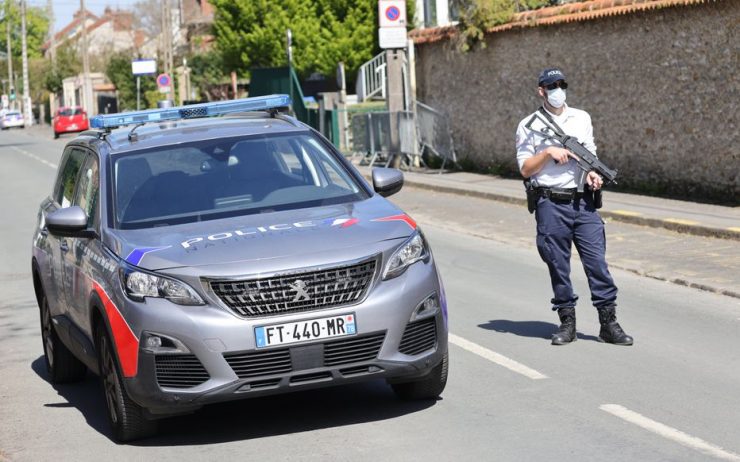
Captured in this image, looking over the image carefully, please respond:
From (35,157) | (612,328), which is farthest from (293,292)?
(35,157)

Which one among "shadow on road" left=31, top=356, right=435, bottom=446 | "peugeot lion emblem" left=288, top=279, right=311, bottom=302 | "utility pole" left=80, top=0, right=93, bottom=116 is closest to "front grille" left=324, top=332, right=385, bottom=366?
"peugeot lion emblem" left=288, top=279, right=311, bottom=302

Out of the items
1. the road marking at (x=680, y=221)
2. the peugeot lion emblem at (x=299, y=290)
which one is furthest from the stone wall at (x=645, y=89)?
the peugeot lion emblem at (x=299, y=290)

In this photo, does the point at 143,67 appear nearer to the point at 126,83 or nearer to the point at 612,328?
the point at 126,83

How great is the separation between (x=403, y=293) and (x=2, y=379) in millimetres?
3699

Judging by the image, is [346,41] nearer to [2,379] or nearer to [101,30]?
[2,379]

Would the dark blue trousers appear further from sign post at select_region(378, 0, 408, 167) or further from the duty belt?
sign post at select_region(378, 0, 408, 167)

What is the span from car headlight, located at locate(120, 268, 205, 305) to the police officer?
10.3 ft

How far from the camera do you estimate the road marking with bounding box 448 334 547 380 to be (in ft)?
26.7

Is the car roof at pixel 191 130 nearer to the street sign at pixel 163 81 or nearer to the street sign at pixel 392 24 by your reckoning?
the street sign at pixel 392 24

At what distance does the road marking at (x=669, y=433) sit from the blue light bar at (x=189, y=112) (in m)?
3.05

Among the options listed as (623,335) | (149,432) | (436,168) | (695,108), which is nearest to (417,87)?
(436,168)

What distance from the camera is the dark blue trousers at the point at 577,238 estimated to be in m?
8.88

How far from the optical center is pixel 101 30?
5463 inches

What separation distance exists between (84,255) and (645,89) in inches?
529
